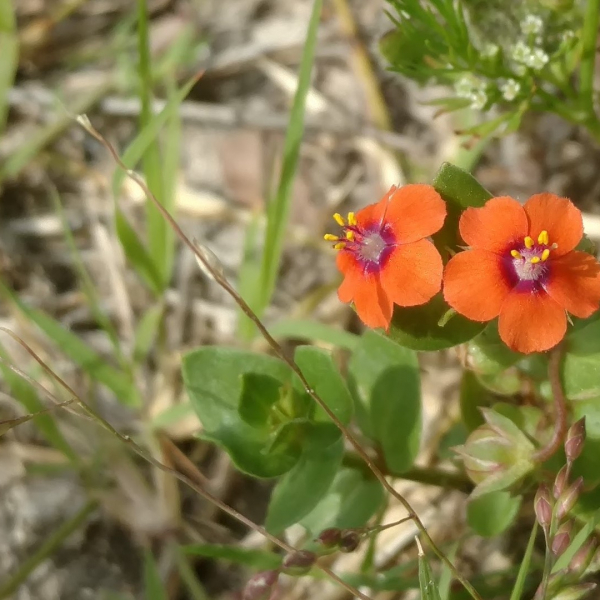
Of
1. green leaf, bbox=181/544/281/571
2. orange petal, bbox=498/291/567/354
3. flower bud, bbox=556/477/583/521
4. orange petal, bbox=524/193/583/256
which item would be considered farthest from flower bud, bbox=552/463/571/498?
green leaf, bbox=181/544/281/571

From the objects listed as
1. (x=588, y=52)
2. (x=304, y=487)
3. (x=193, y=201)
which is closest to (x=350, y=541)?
(x=304, y=487)

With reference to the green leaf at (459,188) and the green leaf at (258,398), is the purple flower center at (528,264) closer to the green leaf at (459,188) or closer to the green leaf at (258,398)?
the green leaf at (459,188)

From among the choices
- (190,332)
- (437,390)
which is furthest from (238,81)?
(437,390)

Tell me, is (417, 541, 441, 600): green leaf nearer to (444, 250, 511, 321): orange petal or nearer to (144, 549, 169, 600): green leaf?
(444, 250, 511, 321): orange petal

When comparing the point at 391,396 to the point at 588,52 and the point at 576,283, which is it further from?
the point at 588,52

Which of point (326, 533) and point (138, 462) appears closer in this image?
point (326, 533)

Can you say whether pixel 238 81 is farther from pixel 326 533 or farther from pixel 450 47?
pixel 326 533

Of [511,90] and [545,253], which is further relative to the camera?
[511,90]
